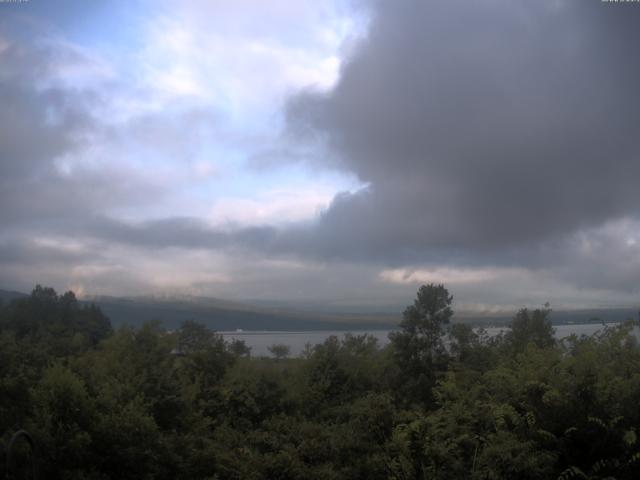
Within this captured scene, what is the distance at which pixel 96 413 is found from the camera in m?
12.3

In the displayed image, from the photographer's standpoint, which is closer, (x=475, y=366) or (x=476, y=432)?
(x=476, y=432)

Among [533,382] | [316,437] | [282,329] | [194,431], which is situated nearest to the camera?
[533,382]

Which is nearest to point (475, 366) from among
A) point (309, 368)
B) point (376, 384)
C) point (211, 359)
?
point (376, 384)

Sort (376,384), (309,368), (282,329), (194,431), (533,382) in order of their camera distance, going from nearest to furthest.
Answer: (533,382) < (194,431) < (309,368) < (376,384) < (282,329)

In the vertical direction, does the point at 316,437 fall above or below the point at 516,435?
below

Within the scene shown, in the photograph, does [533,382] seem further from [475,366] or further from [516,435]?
[475,366]

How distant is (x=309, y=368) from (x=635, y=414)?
2074 centimetres

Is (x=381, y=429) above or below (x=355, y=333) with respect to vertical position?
above

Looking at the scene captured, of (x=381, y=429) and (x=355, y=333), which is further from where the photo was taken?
(x=355, y=333)

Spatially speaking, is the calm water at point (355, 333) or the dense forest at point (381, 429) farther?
the calm water at point (355, 333)

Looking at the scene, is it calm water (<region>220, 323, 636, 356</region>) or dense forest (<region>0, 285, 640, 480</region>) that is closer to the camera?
dense forest (<region>0, 285, 640, 480</region>)

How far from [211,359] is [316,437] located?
21.1m

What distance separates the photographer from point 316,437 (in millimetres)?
12867

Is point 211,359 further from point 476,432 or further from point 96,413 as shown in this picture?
point 476,432
